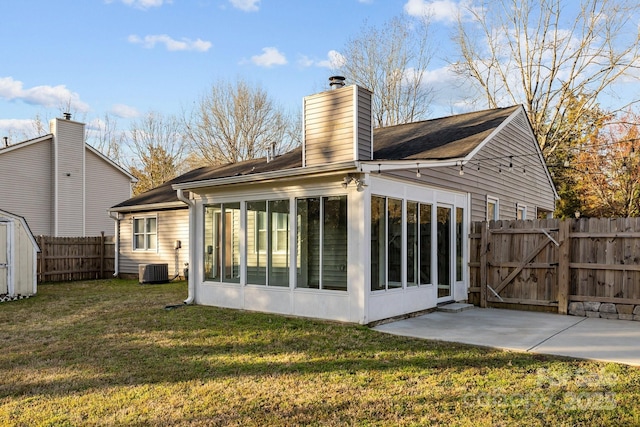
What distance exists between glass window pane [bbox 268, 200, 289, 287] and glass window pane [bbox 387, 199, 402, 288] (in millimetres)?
1721

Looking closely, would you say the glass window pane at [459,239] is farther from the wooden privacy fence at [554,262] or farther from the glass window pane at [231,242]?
the glass window pane at [231,242]

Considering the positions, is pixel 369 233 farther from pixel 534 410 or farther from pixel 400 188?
pixel 534 410

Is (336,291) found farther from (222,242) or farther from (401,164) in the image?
(222,242)

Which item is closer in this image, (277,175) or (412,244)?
(277,175)

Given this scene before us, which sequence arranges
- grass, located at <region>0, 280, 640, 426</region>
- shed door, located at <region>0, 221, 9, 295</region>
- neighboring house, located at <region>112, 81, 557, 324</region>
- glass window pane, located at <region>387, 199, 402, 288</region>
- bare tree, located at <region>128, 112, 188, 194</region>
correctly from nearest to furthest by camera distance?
grass, located at <region>0, 280, 640, 426</region>, neighboring house, located at <region>112, 81, 557, 324</region>, glass window pane, located at <region>387, 199, 402, 288</region>, shed door, located at <region>0, 221, 9, 295</region>, bare tree, located at <region>128, 112, 188, 194</region>

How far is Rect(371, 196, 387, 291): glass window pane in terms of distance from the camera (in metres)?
7.45

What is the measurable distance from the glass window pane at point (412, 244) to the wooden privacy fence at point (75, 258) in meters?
12.4

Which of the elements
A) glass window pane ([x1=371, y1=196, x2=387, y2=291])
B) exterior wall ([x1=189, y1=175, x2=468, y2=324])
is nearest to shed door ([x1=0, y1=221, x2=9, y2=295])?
exterior wall ([x1=189, y1=175, x2=468, y2=324])

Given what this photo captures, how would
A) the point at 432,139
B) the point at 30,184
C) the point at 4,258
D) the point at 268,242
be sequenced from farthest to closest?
the point at 30,184, the point at 4,258, the point at 432,139, the point at 268,242

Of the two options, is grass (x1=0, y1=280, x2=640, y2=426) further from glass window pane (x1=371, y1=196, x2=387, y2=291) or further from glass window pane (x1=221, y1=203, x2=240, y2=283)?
glass window pane (x1=221, y1=203, x2=240, y2=283)

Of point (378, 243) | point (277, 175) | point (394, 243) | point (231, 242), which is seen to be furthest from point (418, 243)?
point (231, 242)

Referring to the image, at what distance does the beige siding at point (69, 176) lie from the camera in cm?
1945

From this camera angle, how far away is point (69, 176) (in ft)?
65.1

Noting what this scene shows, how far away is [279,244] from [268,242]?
0.25 meters
